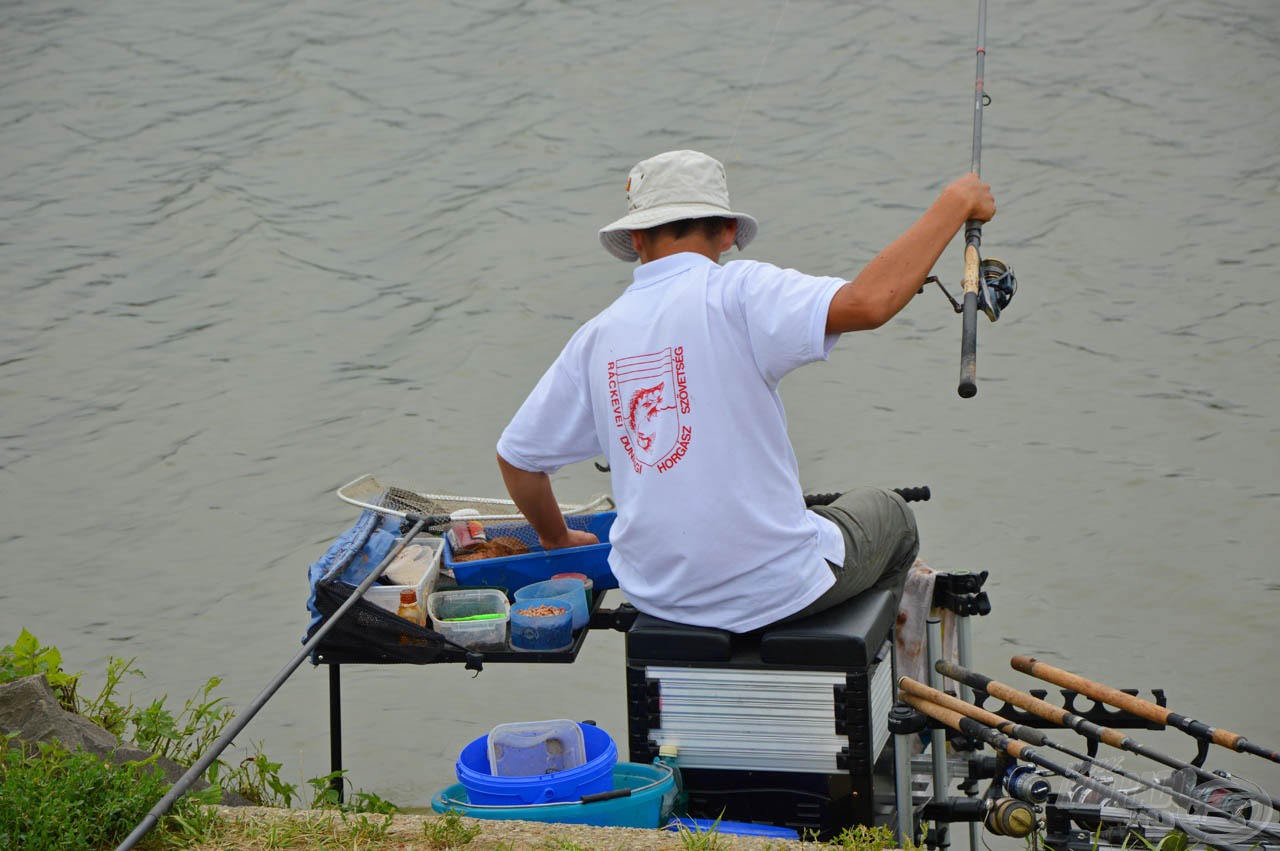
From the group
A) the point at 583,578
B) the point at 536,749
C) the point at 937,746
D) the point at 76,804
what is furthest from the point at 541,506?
the point at 76,804

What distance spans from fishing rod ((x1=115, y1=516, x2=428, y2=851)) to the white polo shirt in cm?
61

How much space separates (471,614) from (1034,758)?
4.16 ft

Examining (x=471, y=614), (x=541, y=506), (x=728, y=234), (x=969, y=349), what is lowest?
(x=471, y=614)

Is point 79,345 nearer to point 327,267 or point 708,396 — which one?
point 327,267

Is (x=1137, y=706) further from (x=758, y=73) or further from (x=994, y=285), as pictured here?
(x=758, y=73)

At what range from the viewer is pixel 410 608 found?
2.72 meters

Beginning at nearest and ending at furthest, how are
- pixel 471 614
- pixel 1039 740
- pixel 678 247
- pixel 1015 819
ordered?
pixel 1015 819 → pixel 1039 740 → pixel 678 247 → pixel 471 614

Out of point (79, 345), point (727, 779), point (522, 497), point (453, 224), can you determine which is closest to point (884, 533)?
point (727, 779)

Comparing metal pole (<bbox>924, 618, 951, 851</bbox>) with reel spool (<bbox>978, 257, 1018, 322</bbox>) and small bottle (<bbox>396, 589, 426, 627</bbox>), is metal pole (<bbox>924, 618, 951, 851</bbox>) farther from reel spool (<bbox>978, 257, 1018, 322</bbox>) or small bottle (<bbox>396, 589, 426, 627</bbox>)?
small bottle (<bbox>396, 589, 426, 627</bbox>)

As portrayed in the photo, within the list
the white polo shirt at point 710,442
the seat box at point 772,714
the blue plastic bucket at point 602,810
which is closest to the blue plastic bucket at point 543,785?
the blue plastic bucket at point 602,810

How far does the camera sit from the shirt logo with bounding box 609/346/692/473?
7.64 ft

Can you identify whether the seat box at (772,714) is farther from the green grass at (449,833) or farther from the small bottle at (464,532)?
the small bottle at (464,532)

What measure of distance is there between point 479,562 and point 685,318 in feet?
3.20

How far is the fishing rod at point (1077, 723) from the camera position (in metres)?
2.20
